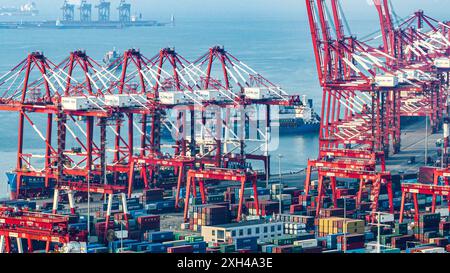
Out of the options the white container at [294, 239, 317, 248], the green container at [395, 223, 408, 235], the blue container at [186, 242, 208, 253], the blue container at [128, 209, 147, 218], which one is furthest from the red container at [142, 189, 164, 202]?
the white container at [294, 239, 317, 248]

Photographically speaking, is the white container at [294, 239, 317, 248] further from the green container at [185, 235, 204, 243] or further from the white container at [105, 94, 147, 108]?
the white container at [105, 94, 147, 108]

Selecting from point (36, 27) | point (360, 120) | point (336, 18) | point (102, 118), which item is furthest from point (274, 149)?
point (36, 27)

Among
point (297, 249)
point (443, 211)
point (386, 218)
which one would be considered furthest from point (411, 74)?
point (297, 249)

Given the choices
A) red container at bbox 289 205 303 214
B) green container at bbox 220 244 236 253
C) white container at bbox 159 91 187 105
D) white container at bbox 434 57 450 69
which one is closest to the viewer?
green container at bbox 220 244 236 253

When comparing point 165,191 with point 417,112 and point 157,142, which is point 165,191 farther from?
point 417,112

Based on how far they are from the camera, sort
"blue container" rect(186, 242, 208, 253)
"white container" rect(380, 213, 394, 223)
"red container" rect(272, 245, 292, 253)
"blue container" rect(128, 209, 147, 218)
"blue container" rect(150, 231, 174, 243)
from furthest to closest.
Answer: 1. "blue container" rect(128, 209, 147, 218)
2. "white container" rect(380, 213, 394, 223)
3. "blue container" rect(150, 231, 174, 243)
4. "blue container" rect(186, 242, 208, 253)
5. "red container" rect(272, 245, 292, 253)

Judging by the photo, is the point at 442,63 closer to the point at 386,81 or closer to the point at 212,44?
the point at 386,81

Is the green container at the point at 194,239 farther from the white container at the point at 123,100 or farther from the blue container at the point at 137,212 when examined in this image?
the white container at the point at 123,100
